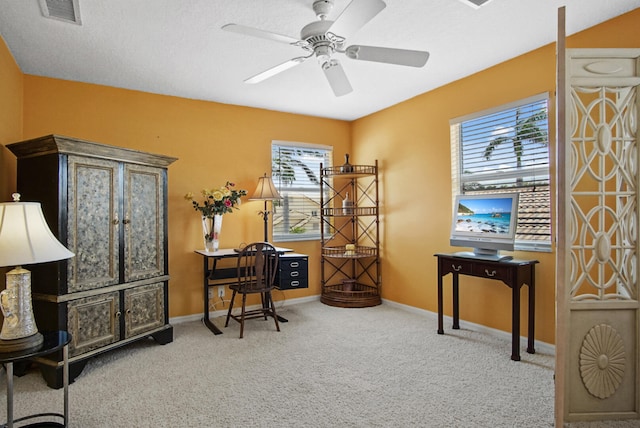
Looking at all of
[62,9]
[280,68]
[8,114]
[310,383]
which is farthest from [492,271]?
[8,114]

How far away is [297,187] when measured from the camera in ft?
16.5

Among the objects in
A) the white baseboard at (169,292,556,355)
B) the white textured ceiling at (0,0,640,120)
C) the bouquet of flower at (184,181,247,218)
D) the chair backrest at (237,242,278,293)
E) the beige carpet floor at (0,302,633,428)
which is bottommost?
the beige carpet floor at (0,302,633,428)

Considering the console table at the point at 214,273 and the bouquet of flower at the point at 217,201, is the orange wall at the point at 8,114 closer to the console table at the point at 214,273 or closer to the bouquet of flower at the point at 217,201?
the bouquet of flower at the point at 217,201

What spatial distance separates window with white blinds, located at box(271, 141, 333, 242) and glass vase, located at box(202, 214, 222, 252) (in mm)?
900

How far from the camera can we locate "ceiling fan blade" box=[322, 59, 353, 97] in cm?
258

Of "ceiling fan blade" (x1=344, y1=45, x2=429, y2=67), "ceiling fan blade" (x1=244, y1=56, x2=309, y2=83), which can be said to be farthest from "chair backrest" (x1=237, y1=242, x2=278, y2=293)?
"ceiling fan blade" (x1=344, y1=45, x2=429, y2=67)

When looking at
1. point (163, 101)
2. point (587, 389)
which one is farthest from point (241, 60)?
point (587, 389)

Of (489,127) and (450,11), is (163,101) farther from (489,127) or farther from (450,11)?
(489,127)

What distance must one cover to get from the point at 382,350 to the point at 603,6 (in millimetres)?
2974

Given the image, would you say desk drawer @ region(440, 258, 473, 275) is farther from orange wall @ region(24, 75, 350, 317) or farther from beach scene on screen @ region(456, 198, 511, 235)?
orange wall @ region(24, 75, 350, 317)

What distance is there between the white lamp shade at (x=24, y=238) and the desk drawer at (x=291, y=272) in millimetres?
2263

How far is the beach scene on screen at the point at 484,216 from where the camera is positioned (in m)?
3.20

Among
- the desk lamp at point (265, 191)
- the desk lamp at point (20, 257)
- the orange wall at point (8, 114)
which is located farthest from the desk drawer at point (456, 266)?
the orange wall at point (8, 114)

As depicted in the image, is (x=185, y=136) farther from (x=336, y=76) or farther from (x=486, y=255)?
(x=486, y=255)
